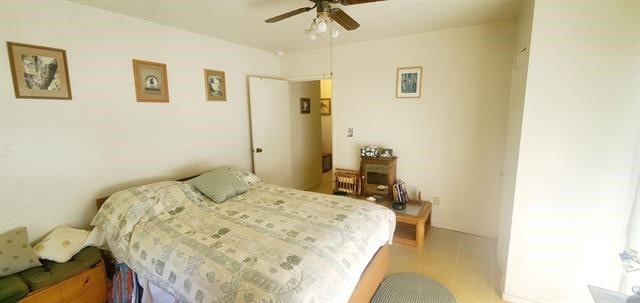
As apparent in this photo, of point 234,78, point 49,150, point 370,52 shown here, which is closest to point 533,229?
point 370,52

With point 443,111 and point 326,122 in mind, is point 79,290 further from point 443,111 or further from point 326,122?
point 326,122

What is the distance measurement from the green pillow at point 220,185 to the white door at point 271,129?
105 centimetres

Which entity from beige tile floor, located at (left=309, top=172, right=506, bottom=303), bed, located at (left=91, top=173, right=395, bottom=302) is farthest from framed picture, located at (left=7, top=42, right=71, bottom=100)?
beige tile floor, located at (left=309, top=172, right=506, bottom=303)

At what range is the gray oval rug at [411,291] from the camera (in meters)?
2.05

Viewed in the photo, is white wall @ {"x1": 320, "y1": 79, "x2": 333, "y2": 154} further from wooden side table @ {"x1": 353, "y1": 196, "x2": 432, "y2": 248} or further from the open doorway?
wooden side table @ {"x1": 353, "y1": 196, "x2": 432, "y2": 248}

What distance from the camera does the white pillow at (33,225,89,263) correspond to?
1.82 meters

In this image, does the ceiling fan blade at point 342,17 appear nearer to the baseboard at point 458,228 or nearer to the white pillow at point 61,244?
the white pillow at point 61,244

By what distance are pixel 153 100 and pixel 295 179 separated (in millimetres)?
2469

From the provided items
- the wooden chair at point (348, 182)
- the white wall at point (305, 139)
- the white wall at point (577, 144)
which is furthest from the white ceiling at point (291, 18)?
the wooden chair at point (348, 182)

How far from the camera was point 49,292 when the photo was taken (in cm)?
166

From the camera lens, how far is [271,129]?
3.91 m

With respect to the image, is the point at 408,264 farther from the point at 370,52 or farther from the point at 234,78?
the point at 234,78

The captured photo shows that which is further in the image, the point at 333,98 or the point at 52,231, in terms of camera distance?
the point at 333,98

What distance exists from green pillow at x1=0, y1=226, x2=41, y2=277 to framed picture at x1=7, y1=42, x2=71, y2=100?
3.18 ft
